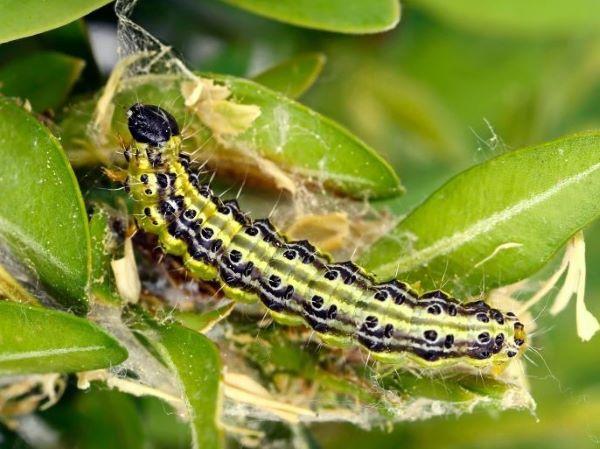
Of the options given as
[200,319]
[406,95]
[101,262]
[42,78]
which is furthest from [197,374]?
[406,95]

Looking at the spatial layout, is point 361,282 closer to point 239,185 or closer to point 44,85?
point 239,185

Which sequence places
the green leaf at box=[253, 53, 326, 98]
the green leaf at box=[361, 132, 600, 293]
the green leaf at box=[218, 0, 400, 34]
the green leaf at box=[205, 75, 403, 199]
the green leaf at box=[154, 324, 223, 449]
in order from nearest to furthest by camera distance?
the green leaf at box=[154, 324, 223, 449] → the green leaf at box=[361, 132, 600, 293] → the green leaf at box=[205, 75, 403, 199] → the green leaf at box=[218, 0, 400, 34] → the green leaf at box=[253, 53, 326, 98]

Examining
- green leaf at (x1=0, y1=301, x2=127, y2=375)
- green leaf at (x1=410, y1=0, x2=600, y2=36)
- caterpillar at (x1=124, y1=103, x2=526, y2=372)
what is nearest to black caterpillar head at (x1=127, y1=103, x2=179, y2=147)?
caterpillar at (x1=124, y1=103, x2=526, y2=372)

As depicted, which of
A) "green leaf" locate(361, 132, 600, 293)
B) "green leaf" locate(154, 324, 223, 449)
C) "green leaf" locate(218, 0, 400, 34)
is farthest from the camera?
"green leaf" locate(218, 0, 400, 34)

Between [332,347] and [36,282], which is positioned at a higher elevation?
[36,282]

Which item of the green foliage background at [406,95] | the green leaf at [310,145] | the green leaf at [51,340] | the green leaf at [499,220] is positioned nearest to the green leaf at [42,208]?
the green foliage background at [406,95]

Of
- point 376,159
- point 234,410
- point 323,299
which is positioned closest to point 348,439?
point 234,410

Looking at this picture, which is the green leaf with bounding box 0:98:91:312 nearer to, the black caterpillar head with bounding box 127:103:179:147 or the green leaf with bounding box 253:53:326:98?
the black caterpillar head with bounding box 127:103:179:147
